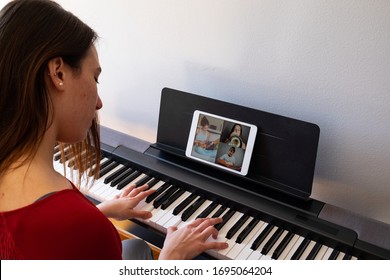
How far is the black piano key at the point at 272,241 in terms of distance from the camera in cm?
108

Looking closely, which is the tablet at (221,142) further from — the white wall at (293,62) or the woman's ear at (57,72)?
the woman's ear at (57,72)

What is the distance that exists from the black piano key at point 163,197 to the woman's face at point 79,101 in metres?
0.44

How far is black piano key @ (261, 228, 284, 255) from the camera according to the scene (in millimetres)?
1080

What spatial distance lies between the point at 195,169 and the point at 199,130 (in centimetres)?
14

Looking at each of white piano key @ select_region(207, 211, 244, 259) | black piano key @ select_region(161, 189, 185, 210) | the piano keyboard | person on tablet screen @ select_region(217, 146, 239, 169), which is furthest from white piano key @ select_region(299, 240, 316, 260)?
black piano key @ select_region(161, 189, 185, 210)

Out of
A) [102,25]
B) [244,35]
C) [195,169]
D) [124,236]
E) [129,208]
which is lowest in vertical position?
[124,236]

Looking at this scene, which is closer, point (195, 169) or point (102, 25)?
point (195, 169)

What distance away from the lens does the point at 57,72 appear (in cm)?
76

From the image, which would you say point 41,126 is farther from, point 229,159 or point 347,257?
point 347,257

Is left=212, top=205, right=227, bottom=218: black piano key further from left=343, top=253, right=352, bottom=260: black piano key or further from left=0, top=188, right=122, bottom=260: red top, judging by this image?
left=0, top=188, right=122, bottom=260: red top

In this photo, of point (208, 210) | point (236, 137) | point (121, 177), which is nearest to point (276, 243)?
point (208, 210)

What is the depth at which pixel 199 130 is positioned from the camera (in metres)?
1.31

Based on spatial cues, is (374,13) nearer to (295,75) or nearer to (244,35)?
(295,75)
